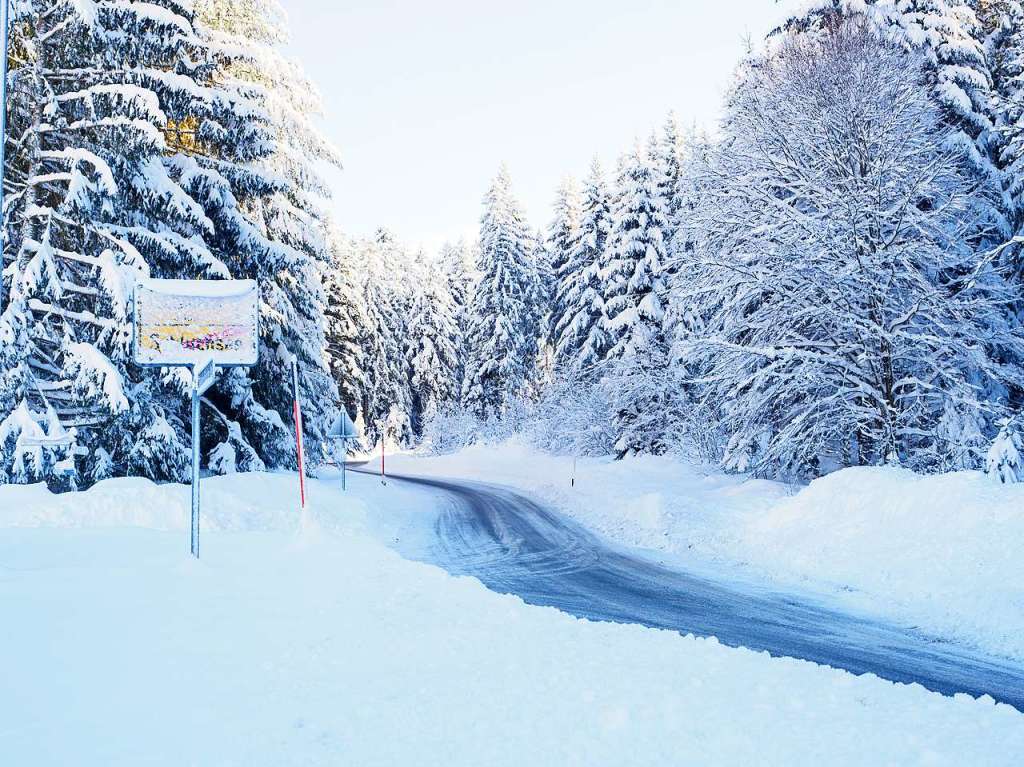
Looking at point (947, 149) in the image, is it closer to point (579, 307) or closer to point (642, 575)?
point (642, 575)

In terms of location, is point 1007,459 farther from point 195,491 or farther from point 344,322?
point 344,322

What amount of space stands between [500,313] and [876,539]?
3450cm

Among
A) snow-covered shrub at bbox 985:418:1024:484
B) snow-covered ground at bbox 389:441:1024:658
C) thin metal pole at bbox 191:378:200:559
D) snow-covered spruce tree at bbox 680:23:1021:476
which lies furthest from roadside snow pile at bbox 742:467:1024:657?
thin metal pole at bbox 191:378:200:559

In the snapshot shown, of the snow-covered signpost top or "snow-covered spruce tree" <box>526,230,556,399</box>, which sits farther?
"snow-covered spruce tree" <box>526,230,556,399</box>

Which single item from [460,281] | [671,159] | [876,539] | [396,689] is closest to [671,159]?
[671,159]

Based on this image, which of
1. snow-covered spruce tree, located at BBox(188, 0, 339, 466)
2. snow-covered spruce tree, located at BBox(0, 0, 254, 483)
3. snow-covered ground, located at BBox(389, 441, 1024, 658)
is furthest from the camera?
snow-covered spruce tree, located at BBox(188, 0, 339, 466)

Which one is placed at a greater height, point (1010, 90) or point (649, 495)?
point (1010, 90)

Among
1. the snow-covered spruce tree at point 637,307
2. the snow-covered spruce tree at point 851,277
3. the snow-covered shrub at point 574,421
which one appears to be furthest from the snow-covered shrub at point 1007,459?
the snow-covered shrub at point 574,421

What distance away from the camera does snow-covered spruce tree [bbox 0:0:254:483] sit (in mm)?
13008

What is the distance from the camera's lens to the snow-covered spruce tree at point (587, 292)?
33.4 metres

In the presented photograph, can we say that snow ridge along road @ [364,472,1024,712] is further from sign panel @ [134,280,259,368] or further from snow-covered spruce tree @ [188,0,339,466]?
snow-covered spruce tree @ [188,0,339,466]

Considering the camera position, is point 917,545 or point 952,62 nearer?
point 917,545

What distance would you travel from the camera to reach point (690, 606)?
8703 mm

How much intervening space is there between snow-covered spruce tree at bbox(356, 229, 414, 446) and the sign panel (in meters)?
33.1
